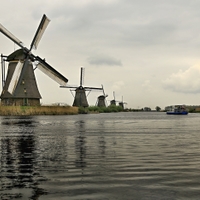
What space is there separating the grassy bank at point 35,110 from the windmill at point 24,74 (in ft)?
7.56

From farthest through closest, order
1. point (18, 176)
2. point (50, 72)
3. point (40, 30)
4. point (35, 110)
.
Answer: point (35, 110) → point (50, 72) → point (40, 30) → point (18, 176)

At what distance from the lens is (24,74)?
5278 cm

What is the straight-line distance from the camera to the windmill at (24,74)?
1904 inches

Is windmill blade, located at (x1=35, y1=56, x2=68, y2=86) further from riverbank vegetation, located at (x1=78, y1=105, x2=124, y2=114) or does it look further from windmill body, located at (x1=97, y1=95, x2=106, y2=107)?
windmill body, located at (x1=97, y1=95, x2=106, y2=107)

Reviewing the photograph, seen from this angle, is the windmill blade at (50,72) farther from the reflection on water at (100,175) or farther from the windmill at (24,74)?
the reflection on water at (100,175)

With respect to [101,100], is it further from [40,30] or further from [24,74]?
[40,30]

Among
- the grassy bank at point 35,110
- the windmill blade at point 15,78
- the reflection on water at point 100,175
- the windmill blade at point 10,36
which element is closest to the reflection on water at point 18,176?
the reflection on water at point 100,175

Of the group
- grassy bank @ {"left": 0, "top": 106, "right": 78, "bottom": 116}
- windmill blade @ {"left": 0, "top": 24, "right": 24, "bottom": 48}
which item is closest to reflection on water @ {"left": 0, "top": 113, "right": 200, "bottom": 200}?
windmill blade @ {"left": 0, "top": 24, "right": 24, "bottom": 48}

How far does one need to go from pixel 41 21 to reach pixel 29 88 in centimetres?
1156

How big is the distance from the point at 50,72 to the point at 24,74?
208 inches

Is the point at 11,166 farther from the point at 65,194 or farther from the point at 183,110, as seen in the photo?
the point at 183,110

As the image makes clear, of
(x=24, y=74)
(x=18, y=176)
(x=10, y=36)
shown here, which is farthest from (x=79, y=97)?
(x=18, y=176)

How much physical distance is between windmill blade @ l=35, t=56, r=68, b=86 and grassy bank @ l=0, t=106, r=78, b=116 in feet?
18.7

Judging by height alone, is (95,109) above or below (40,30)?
below
